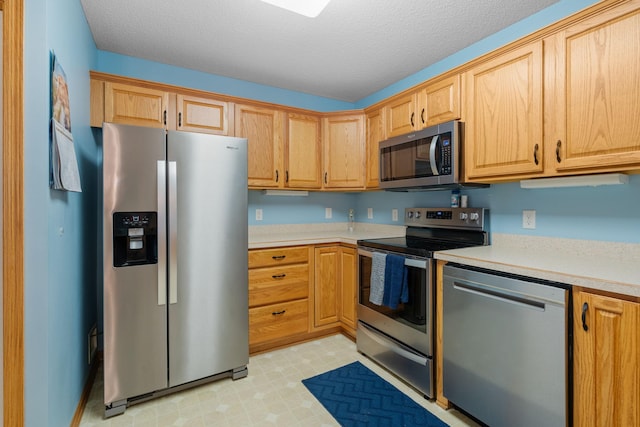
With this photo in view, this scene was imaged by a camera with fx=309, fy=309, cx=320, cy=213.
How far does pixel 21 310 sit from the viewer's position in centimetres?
117

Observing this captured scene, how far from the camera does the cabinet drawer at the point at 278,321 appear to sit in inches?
97.7

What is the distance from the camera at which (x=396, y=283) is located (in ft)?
6.91

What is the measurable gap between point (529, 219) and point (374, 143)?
4.71 ft

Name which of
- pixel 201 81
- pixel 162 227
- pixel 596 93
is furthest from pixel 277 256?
pixel 596 93

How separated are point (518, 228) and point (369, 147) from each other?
1461 millimetres

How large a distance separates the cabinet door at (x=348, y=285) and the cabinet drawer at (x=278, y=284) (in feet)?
1.14

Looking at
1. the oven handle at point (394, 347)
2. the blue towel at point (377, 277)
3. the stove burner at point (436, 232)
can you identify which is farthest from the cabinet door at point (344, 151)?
the oven handle at point (394, 347)

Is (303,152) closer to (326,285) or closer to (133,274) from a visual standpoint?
(326,285)

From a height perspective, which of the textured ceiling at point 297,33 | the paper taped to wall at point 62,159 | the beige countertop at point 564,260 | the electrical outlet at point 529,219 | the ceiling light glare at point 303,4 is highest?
the textured ceiling at point 297,33

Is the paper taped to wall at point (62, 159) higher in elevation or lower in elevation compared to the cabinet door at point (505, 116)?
lower

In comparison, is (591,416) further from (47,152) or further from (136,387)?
(47,152)

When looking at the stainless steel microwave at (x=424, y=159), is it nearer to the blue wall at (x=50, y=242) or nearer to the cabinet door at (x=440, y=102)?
the cabinet door at (x=440, y=102)

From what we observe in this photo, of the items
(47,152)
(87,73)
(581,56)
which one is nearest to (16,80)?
(47,152)

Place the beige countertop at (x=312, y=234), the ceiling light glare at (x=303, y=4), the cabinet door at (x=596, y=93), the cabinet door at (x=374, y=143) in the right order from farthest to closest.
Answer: the cabinet door at (x=374, y=143), the beige countertop at (x=312, y=234), the ceiling light glare at (x=303, y=4), the cabinet door at (x=596, y=93)
